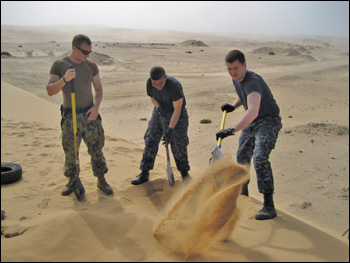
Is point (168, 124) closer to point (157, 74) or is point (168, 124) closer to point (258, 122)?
point (157, 74)

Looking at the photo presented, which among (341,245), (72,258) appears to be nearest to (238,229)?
(341,245)

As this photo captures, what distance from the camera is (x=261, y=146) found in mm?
3793

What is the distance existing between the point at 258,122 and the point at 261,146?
0.37 m

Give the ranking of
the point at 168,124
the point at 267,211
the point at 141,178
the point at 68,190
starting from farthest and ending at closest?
the point at 141,178 → the point at 168,124 → the point at 68,190 → the point at 267,211

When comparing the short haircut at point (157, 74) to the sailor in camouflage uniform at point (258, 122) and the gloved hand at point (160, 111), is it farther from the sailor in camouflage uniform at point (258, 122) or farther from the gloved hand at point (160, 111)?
the sailor in camouflage uniform at point (258, 122)

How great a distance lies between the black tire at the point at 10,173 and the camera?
4582mm

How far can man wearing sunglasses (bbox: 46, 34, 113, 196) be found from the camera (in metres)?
3.74

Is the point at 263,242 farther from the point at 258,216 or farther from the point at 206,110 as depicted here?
the point at 206,110

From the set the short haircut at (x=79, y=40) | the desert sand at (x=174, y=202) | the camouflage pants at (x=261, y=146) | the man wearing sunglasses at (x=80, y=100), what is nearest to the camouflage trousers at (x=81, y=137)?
the man wearing sunglasses at (x=80, y=100)

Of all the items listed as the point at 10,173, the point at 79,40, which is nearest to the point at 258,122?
the point at 79,40

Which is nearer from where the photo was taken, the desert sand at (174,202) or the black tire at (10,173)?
the desert sand at (174,202)

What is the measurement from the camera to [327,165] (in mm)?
6012

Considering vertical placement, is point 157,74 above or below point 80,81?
above

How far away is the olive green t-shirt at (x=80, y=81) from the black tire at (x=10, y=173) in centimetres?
Answer: 159
